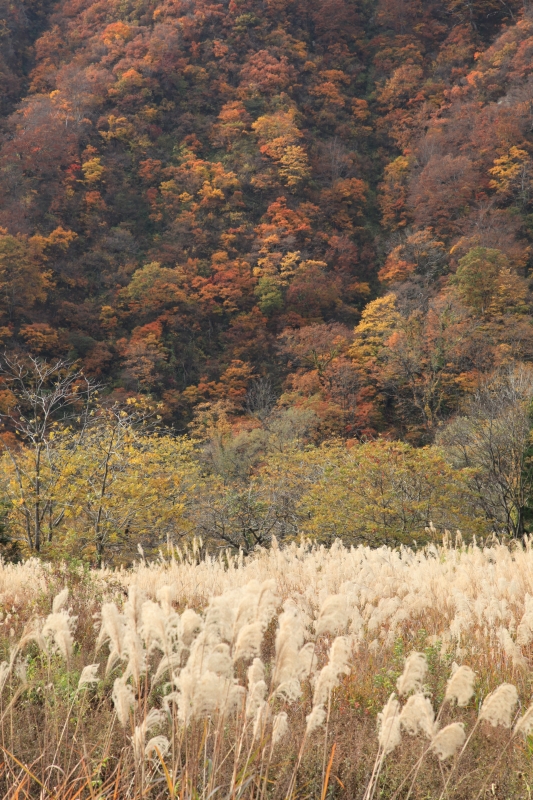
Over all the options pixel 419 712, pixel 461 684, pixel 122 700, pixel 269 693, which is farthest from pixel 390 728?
pixel 269 693

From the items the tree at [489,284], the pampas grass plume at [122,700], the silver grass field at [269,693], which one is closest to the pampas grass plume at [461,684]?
the silver grass field at [269,693]

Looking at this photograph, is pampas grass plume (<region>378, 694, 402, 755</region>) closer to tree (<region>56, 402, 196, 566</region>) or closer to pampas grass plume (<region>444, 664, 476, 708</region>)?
→ pampas grass plume (<region>444, 664, 476, 708</region>)

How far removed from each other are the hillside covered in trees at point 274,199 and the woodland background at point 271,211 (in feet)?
0.68

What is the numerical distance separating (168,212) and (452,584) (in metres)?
Answer: 56.9

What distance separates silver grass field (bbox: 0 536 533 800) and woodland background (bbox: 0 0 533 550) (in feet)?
49.9

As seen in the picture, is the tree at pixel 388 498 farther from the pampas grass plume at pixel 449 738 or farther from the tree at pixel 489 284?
the tree at pixel 489 284

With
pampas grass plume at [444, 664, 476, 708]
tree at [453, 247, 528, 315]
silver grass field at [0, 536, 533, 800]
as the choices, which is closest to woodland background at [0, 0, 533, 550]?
tree at [453, 247, 528, 315]

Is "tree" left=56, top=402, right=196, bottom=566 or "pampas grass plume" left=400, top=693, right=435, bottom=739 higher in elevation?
"pampas grass plume" left=400, top=693, right=435, bottom=739

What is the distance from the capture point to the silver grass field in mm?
1747

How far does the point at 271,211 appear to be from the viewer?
56.4 m

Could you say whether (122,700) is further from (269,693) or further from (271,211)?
(271,211)

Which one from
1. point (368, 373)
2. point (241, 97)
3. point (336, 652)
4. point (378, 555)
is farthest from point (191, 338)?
point (336, 652)

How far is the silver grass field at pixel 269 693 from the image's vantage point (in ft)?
5.73

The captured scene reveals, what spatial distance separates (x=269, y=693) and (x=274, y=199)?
2309 inches
